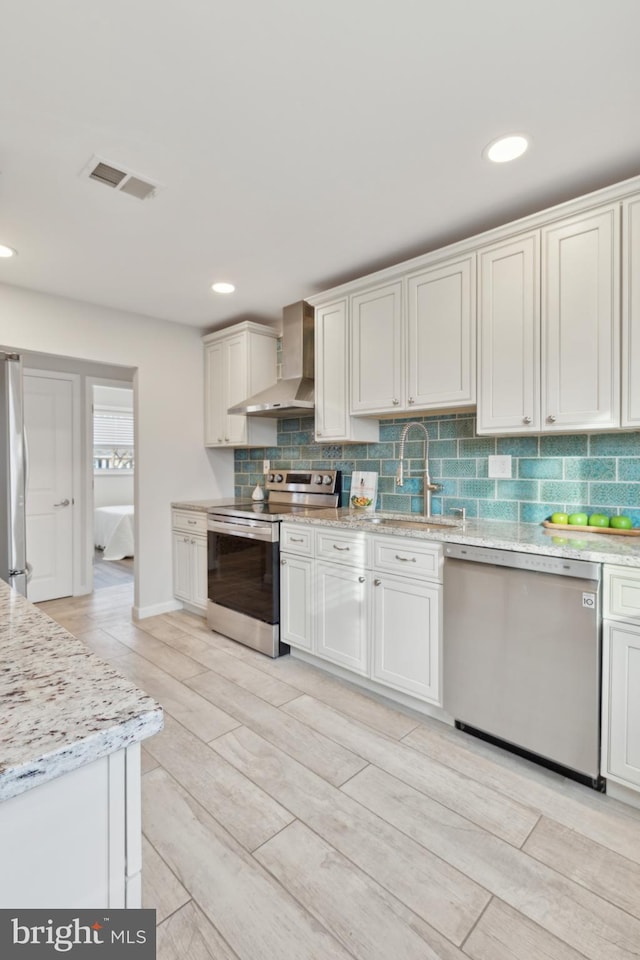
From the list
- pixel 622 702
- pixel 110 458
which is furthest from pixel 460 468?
pixel 110 458

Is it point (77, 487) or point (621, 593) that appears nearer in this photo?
point (621, 593)

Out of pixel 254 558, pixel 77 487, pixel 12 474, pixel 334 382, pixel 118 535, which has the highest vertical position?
pixel 334 382

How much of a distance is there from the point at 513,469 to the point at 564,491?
0.93 ft

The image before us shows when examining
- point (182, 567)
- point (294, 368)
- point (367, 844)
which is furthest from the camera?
point (182, 567)

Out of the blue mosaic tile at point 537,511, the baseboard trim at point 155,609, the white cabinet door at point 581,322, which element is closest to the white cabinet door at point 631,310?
the white cabinet door at point 581,322

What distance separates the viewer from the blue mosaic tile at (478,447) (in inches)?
105

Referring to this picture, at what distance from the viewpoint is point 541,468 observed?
2455 millimetres

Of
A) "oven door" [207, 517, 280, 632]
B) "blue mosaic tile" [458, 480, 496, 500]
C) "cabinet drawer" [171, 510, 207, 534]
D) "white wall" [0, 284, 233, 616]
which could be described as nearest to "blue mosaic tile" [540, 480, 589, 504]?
"blue mosaic tile" [458, 480, 496, 500]

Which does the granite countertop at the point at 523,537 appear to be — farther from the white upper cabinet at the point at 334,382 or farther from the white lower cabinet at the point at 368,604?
the white upper cabinet at the point at 334,382

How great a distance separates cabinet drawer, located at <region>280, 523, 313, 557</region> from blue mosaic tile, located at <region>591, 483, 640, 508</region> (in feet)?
5.05

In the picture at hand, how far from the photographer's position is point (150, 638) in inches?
136

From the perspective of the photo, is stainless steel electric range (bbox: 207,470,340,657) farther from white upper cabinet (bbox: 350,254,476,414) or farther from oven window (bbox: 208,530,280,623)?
white upper cabinet (bbox: 350,254,476,414)

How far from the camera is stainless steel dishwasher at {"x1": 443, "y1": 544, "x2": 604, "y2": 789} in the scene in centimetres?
177

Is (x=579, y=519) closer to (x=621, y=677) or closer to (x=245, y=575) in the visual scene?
(x=621, y=677)
